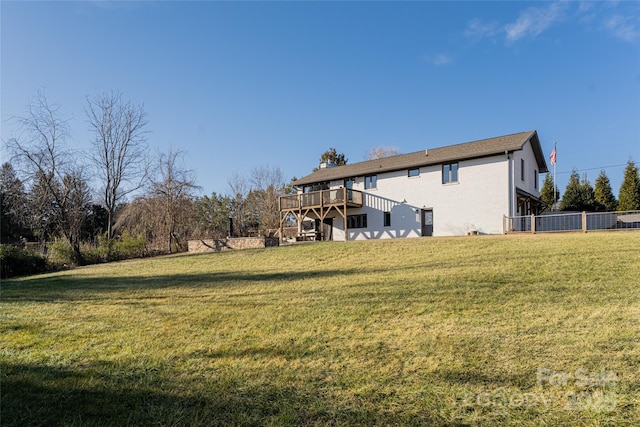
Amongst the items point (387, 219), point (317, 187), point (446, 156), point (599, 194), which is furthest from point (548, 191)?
point (317, 187)

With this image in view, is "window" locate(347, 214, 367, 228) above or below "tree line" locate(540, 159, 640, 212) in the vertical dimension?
below

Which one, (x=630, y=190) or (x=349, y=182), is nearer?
(x=349, y=182)

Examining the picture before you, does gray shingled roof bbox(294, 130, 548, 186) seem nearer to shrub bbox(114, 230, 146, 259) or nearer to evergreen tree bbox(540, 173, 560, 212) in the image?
evergreen tree bbox(540, 173, 560, 212)

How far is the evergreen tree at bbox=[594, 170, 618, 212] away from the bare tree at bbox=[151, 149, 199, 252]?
1426 inches

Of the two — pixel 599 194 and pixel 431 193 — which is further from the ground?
pixel 599 194

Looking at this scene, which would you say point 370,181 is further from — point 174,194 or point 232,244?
point 174,194

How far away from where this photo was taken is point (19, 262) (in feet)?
49.8

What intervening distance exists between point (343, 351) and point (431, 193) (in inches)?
697

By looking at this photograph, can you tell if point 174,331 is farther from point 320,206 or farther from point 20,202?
point 20,202

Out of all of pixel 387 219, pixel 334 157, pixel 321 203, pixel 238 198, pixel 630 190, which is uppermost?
pixel 334 157

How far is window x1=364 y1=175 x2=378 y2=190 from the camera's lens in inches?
896

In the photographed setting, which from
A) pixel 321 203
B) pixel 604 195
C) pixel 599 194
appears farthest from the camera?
pixel 599 194

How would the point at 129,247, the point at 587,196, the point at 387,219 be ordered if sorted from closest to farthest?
the point at 129,247 → the point at 387,219 → the point at 587,196

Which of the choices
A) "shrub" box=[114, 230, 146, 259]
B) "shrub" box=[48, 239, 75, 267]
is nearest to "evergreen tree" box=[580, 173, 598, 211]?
"shrub" box=[114, 230, 146, 259]
